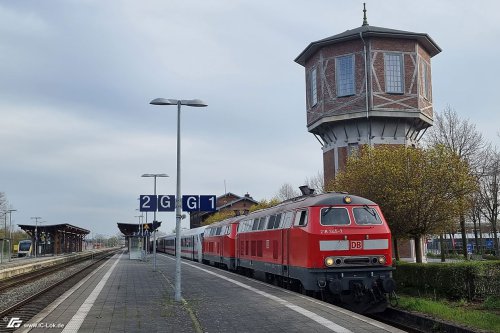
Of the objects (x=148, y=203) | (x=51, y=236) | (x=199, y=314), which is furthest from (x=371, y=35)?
(x=51, y=236)

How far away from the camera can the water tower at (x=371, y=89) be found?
39281 mm

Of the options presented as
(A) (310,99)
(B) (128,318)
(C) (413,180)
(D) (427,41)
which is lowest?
(B) (128,318)

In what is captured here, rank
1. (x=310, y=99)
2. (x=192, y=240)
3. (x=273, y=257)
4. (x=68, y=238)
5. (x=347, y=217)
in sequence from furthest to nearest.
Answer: (x=68, y=238), (x=192, y=240), (x=310, y=99), (x=273, y=257), (x=347, y=217)

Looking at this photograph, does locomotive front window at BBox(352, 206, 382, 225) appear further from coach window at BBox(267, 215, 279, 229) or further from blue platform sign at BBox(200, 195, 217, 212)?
blue platform sign at BBox(200, 195, 217, 212)

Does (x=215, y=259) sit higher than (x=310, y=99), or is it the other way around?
(x=310, y=99)

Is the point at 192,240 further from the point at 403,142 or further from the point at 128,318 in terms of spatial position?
the point at 128,318

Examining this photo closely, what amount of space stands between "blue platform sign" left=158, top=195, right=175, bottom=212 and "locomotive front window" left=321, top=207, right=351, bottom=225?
6145mm

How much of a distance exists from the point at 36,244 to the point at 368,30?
54.1m

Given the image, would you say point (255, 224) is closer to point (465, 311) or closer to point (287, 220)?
point (287, 220)

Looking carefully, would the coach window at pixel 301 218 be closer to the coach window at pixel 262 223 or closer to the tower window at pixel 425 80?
the coach window at pixel 262 223

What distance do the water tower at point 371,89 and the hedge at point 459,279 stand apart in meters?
23.1

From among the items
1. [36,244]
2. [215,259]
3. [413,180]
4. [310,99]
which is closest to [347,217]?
[413,180]

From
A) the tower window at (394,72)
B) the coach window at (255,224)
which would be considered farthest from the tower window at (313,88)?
the coach window at (255,224)

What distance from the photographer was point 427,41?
136 ft
